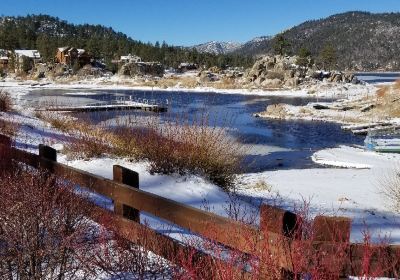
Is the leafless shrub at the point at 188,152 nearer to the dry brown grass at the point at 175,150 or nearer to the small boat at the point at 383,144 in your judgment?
the dry brown grass at the point at 175,150

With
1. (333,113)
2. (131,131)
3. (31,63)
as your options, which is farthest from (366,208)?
(31,63)

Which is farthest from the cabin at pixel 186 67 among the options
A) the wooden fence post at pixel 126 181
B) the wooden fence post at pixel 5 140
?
the wooden fence post at pixel 126 181

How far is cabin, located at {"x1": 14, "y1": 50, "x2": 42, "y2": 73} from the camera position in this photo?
140625 millimetres

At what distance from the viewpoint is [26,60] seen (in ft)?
466

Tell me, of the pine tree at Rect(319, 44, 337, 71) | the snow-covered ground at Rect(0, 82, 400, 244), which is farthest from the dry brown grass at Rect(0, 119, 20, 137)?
the pine tree at Rect(319, 44, 337, 71)

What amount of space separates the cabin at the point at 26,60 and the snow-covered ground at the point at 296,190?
134 meters

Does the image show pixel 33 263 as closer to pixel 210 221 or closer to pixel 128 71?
pixel 210 221

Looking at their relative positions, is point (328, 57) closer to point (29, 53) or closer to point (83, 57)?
point (83, 57)

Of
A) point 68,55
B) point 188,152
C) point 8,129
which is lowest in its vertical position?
point 8,129

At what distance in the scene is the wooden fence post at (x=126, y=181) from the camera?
12.7 ft

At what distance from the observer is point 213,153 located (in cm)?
886

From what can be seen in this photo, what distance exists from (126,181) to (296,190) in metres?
9.90

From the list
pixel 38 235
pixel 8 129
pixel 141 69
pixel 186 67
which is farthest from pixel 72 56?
pixel 38 235

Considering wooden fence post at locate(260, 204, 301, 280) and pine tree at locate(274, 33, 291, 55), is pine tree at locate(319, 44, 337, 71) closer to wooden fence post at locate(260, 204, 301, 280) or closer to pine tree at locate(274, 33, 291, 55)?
pine tree at locate(274, 33, 291, 55)
